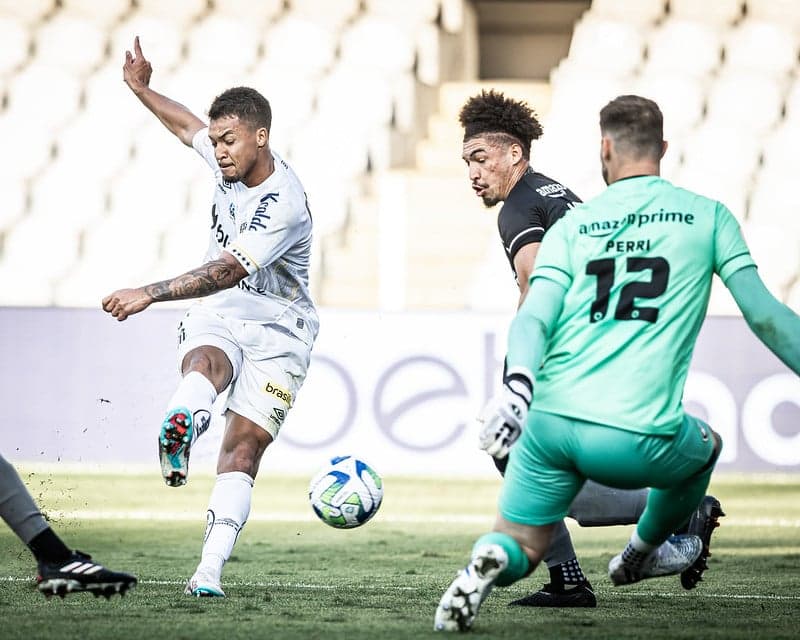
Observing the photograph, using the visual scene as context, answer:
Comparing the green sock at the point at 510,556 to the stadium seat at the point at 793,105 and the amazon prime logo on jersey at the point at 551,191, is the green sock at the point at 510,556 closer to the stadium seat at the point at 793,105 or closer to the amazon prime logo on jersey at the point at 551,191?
the amazon prime logo on jersey at the point at 551,191

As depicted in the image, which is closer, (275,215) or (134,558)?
(275,215)

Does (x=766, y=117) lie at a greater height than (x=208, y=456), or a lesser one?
greater

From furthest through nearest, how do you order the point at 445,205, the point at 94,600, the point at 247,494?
the point at 445,205 → the point at 247,494 → the point at 94,600

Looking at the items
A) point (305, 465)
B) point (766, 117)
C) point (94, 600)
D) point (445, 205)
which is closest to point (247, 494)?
point (94, 600)

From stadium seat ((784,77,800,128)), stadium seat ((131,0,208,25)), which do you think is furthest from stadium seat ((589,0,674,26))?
stadium seat ((131,0,208,25))

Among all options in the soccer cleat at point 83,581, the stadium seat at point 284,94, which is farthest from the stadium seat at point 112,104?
the soccer cleat at point 83,581

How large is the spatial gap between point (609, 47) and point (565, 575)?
10918 millimetres

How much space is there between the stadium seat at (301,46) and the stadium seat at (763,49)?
4.51m

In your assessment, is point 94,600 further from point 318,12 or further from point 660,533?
point 318,12

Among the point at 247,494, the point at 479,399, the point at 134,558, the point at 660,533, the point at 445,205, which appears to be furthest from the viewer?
the point at 445,205

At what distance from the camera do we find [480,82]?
16.2 metres

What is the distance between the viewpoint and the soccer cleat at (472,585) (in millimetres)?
3959

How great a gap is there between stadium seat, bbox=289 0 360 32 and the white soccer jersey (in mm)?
10201

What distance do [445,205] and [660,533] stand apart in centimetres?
976
